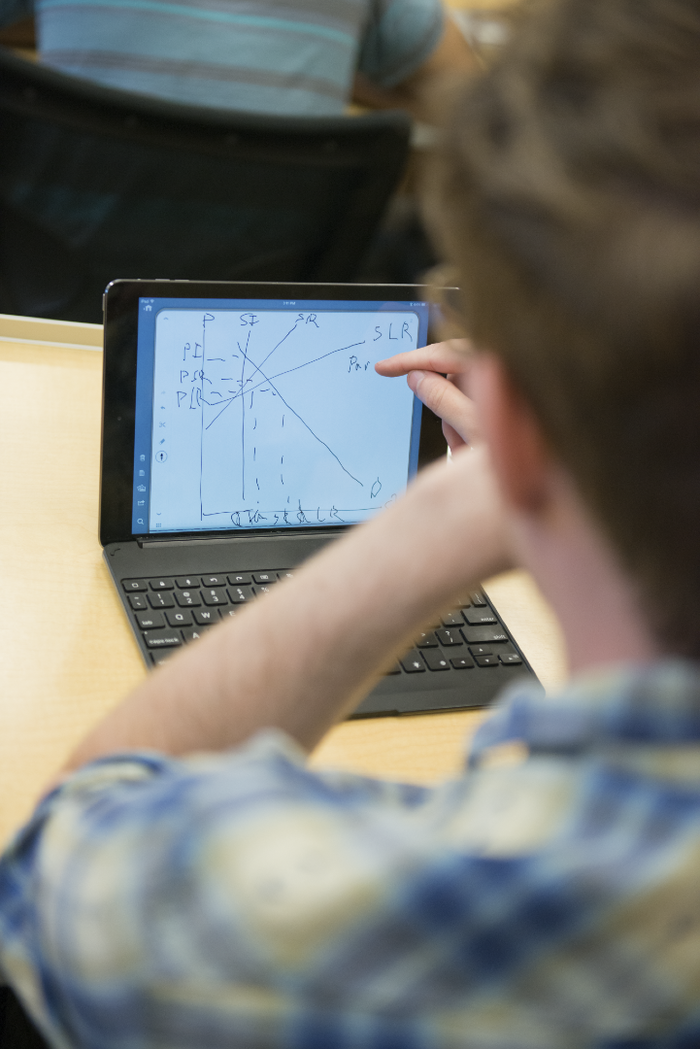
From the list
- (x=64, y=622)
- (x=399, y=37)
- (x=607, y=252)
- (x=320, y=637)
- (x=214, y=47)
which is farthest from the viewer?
(x=399, y=37)

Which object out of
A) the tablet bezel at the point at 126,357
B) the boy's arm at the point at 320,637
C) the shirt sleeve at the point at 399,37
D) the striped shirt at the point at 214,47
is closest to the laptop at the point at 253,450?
the tablet bezel at the point at 126,357

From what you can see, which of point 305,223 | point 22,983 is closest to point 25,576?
point 22,983

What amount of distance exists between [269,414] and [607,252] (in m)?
0.58

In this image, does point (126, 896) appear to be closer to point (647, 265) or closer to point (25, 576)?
point (647, 265)

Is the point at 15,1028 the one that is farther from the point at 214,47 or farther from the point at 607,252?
the point at 214,47

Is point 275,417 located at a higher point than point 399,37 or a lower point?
lower

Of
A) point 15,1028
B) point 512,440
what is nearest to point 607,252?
point 512,440

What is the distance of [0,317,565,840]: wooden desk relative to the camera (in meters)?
0.72

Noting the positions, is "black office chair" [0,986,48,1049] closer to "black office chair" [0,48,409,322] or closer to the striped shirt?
"black office chair" [0,48,409,322]

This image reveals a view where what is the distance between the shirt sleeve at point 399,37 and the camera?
180 centimetres

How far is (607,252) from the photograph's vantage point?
34cm

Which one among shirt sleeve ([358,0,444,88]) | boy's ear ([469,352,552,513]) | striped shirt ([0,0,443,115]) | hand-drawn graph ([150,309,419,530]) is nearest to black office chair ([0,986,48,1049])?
hand-drawn graph ([150,309,419,530])

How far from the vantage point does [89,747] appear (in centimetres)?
58

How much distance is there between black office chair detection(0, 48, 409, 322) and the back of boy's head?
0.87 meters
